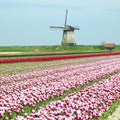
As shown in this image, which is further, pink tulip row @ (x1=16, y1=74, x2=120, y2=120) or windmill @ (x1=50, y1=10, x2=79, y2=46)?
windmill @ (x1=50, y1=10, x2=79, y2=46)

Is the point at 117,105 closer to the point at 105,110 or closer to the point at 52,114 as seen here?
the point at 105,110

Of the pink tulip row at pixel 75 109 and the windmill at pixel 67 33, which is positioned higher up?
the windmill at pixel 67 33

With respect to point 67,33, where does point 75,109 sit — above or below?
below

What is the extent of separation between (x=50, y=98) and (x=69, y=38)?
8219 centimetres

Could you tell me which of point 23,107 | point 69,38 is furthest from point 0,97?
point 69,38

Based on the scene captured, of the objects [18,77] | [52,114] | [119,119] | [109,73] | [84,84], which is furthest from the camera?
[109,73]

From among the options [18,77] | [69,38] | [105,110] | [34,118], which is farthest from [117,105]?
[69,38]

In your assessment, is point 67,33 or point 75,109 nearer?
point 75,109

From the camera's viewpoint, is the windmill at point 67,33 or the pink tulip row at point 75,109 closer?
the pink tulip row at point 75,109

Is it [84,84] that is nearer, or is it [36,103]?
[36,103]

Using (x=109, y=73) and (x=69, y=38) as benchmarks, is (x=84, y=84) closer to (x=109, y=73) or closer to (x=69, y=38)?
(x=109, y=73)

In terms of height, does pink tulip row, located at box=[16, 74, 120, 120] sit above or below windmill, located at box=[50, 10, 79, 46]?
below

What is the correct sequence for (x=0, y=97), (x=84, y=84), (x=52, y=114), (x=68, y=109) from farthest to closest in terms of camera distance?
(x=84, y=84) → (x=0, y=97) → (x=68, y=109) → (x=52, y=114)

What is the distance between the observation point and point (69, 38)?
313 ft
